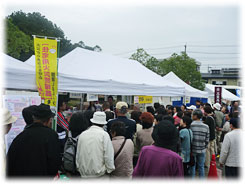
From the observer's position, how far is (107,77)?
220 inches

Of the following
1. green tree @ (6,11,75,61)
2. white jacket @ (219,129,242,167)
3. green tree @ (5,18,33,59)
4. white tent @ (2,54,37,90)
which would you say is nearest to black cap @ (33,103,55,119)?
white tent @ (2,54,37,90)

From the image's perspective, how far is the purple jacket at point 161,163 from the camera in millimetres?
2012

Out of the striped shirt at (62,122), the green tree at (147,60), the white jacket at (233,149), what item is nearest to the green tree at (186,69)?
the green tree at (147,60)

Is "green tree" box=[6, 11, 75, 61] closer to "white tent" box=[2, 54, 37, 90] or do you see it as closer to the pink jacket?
"white tent" box=[2, 54, 37, 90]

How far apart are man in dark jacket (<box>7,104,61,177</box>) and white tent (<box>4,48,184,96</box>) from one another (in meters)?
1.55

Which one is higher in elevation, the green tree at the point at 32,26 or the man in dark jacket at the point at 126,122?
the green tree at the point at 32,26

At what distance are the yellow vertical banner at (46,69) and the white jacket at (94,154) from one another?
1490 mm

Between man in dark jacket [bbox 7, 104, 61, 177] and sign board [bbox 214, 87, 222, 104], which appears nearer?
man in dark jacket [bbox 7, 104, 61, 177]

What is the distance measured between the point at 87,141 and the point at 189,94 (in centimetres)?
685

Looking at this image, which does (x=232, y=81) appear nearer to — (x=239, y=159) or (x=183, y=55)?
(x=183, y=55)

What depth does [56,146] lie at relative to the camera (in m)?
2.15

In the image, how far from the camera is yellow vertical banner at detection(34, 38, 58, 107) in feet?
11.8

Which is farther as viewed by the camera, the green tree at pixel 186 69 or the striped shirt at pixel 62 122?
the green tree at pixel 186 69

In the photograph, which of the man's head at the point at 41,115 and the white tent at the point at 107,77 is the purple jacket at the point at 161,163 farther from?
the white tent at the point at 107,77
